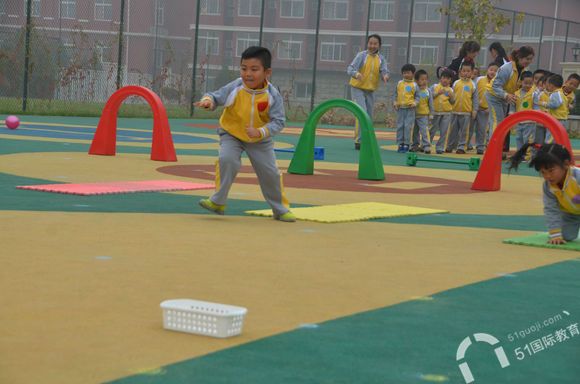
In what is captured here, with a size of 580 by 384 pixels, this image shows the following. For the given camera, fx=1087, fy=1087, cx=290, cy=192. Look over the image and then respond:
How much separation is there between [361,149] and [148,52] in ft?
60.1

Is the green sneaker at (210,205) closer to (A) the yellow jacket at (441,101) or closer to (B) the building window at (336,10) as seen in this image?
(A) the yellow jacket at (441,101)

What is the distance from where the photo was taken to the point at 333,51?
41656 mm

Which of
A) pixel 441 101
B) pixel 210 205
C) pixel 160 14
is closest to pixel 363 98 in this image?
pixel 441 101

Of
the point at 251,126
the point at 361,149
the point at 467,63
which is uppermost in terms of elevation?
the point at 467,63

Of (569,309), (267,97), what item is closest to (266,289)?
(569,309)

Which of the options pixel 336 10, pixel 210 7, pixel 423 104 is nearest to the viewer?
pixel 423 104

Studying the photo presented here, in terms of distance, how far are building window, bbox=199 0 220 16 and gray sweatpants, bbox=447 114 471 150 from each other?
22400 millimetres

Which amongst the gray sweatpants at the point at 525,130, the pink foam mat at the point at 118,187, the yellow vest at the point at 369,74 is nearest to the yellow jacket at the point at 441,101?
the yellow vest at the point at 369,74

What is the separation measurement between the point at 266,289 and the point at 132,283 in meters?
0.68

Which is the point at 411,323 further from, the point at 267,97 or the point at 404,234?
the point at 267,97

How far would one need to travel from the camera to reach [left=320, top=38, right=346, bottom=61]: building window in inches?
1608

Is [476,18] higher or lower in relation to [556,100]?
higher

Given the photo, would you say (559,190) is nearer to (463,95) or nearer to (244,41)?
(463,95)

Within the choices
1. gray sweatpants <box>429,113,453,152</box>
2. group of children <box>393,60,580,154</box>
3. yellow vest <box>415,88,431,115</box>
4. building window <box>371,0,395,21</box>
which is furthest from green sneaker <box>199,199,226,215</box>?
building window <box>371,0,395,21</box>
